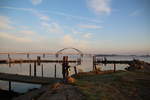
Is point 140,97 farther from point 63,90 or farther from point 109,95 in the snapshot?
point 63,90

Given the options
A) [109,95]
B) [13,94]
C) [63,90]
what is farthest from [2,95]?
[109,95]

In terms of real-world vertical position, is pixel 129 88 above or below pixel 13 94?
above

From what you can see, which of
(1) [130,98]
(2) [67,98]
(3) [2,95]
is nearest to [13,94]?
(3) [2,95]

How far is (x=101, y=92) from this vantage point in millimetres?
10344

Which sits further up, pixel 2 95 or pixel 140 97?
pixel 140 97

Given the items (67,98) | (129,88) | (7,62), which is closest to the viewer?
(67,98)

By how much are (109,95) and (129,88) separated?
2875mm

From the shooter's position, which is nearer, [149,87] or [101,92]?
[101,92]

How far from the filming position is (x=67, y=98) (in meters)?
9.06

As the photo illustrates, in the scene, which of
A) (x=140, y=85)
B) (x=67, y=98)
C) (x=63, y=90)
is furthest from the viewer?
(x=140, y=85)

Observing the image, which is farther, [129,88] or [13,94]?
[13,94]

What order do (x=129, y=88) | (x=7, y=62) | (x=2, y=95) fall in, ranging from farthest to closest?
1. (x=7, y=62)
2. (x=2, y=95)
3. (x=129, y=88)

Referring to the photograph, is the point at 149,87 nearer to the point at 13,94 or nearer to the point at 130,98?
the point at 130,98

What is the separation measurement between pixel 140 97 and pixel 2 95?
56.2 ft
